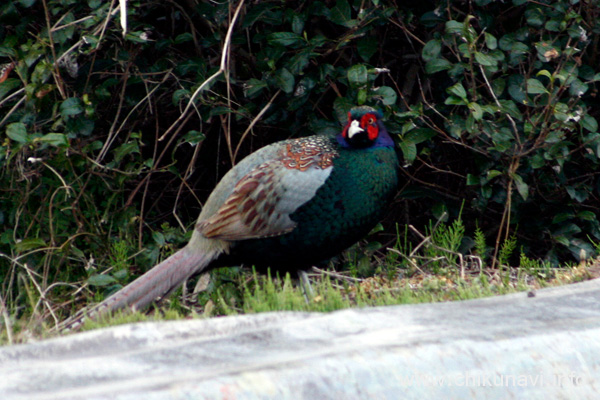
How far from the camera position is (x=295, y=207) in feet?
12.5

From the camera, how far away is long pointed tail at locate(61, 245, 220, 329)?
3.66 m

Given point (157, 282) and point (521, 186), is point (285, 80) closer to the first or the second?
point (157, 282)

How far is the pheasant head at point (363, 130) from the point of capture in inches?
154

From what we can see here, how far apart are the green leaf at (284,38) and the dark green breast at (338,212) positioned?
720mm

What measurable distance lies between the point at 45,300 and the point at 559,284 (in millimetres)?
2372

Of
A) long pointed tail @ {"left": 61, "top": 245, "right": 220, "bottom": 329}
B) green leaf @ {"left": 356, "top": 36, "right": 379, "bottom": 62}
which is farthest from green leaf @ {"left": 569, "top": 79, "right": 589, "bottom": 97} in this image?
long pointed tail @ {"left": 61, "top": 245, "right": 220, "bottom": 329}

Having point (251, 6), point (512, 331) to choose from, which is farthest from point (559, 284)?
point (251, 6)

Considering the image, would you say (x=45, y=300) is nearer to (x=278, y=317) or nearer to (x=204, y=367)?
(x=278, y=317)

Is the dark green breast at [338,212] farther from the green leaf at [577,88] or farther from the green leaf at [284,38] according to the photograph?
the green leaf at [577,88]

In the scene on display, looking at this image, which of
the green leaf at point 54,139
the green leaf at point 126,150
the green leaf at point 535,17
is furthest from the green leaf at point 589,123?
the green leaf at point 54,139

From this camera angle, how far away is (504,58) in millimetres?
4414

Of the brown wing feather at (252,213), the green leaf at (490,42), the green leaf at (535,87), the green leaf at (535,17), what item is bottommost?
the brown wing feather at (252,213)

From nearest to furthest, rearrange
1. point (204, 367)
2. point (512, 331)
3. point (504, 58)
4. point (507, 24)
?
point (204, 367) < point (512, 331) < point (504, 58) < point (507, 24)

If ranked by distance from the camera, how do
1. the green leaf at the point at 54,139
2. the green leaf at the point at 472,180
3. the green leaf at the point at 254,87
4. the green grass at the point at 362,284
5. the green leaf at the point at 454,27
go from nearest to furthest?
the green grass at the point at 362,284 < the green leaf at the point at 54,139 < the green leaf at the point at 454,27 < the green leaf at the point at 254,87 < the green leaf at the point at 472,180
